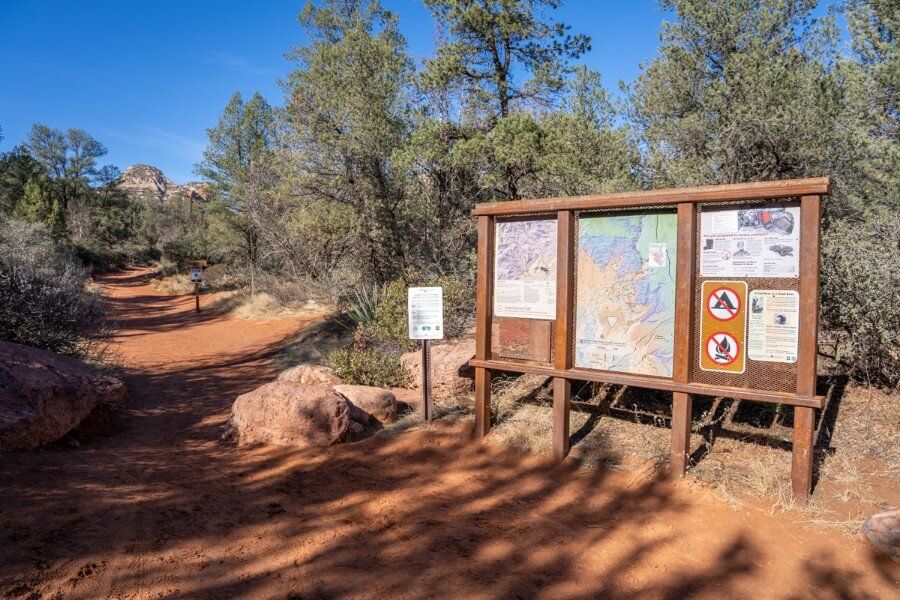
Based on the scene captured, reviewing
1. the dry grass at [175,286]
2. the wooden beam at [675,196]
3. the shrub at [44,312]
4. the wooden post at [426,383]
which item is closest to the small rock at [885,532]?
the wooden beam at [675,196]

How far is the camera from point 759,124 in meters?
8.48

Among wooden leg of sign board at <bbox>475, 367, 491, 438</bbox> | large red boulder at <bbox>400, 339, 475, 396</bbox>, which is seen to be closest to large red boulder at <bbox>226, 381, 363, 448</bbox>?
wooden leg of sign board at <bbox>475, 367, 491, 438</bbox>

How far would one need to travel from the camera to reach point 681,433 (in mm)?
4656

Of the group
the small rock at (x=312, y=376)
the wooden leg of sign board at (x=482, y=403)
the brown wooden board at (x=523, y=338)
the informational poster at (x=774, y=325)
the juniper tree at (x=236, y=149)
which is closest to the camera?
the informational poster at (x=774, y=325)

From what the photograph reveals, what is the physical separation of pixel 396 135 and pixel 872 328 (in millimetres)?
9169

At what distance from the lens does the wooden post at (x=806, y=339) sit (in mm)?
4102

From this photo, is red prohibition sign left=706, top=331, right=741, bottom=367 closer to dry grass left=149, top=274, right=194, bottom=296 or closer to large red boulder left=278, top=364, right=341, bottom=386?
large red boulder left=278, top=364, right=341, bottom=386

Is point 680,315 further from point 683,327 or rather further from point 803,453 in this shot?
point 803,453

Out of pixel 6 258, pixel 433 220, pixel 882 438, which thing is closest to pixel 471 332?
pixel 433 220

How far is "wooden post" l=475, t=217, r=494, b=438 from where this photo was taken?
222 inches

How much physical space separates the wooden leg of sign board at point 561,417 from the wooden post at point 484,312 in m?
0.80

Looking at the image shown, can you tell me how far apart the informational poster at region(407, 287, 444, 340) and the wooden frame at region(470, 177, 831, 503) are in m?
0.70

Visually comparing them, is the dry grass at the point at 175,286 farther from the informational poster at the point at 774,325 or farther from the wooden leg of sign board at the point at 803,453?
the wooden leg of sign board at the point at 803,453

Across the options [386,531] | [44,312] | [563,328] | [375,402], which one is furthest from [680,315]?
[44,312]
